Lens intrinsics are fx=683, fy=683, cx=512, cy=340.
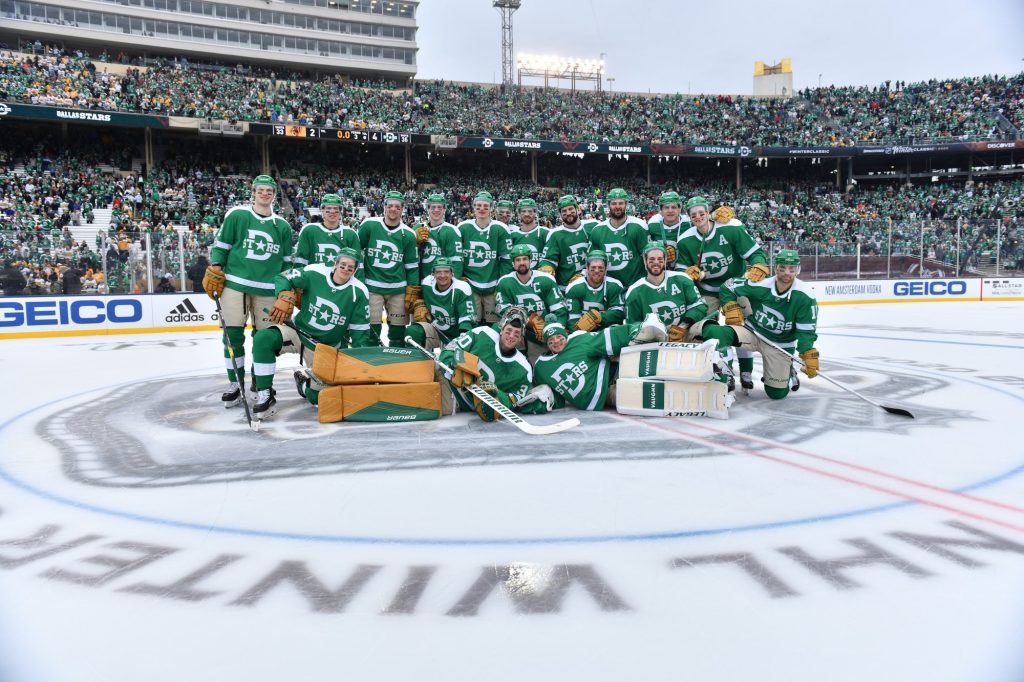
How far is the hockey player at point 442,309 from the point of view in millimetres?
6055

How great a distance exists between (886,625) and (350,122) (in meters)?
28.5


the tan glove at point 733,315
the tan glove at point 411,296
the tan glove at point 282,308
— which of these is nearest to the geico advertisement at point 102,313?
the tan glove at point 411,296

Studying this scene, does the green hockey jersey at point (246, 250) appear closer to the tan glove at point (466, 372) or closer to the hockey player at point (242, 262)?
the hockey player at point (242, 262)

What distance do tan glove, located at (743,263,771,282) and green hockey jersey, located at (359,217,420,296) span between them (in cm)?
297

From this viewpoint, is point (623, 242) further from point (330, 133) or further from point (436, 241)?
point (330, 133)

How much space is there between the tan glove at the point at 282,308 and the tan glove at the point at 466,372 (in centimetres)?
127

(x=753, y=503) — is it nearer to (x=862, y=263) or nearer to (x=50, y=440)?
(x=50, y=440)

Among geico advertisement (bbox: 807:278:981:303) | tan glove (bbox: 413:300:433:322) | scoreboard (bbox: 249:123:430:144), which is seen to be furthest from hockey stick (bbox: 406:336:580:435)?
scoreboard (bbox: 249:123:430:144)

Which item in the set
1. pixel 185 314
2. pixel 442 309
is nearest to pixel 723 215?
pixel 442 309

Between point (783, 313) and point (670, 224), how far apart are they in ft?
4.64

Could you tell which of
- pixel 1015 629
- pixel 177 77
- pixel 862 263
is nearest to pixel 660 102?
pixel 862 263

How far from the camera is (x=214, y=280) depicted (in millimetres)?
5227

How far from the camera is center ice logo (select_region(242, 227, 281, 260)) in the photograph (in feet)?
17.6

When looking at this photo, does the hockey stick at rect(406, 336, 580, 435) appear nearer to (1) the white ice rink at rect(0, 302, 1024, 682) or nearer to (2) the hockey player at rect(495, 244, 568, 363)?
(1) the white ice rink at rect(0, 302, 1024, 682)
